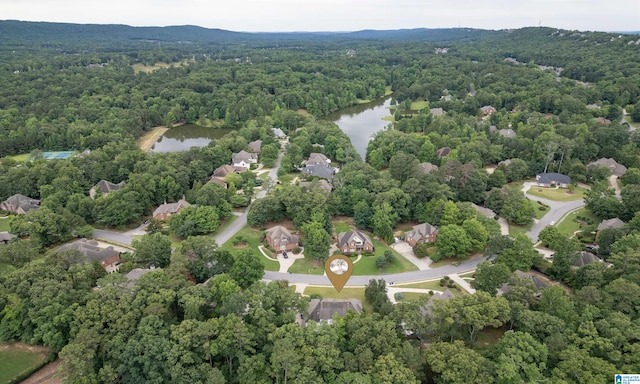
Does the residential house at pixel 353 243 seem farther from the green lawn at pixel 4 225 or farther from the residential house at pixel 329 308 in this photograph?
the green lawn at pixel 4 225

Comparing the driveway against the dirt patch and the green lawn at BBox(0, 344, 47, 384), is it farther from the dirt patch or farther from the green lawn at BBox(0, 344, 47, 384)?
the green lawn at BBox(0, 344, 47, 384)

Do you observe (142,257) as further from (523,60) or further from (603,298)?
(523,60)

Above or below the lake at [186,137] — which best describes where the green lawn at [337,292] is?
below

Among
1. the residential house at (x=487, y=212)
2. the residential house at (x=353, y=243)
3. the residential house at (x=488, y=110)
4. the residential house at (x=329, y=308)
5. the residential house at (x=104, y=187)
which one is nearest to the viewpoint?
the residential house at (x=329, y=308)

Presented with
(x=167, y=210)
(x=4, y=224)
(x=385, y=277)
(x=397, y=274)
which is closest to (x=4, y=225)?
(x=4, y=224)

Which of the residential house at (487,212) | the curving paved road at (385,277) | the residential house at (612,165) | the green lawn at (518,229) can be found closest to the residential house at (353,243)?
the curving paved road at (385,277)

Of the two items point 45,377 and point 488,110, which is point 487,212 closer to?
point 45,377

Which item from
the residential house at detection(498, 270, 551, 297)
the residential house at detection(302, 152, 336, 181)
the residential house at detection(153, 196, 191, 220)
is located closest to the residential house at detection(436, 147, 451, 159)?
the residential house at detection(302, 152, 336, 181)

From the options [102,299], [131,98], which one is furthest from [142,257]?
[131,98]
